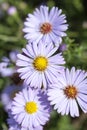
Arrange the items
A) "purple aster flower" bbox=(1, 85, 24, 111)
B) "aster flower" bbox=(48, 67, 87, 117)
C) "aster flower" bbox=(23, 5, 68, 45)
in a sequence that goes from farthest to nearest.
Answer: "purple aster flower" bbox=(1, 85, 24, 111) → "aster flower" bbox=(23, 5, 68, 45) → "aster flower" bbox=(48, 67, 87, 117)

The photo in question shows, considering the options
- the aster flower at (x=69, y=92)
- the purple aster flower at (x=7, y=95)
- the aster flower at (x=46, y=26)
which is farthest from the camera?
the purple aster flower at (x=7, y=95)

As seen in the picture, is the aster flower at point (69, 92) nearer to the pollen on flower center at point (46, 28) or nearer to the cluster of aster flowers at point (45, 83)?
the cluster of aster flowers at point (45, 83)

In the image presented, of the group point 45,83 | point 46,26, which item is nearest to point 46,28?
point 46,26

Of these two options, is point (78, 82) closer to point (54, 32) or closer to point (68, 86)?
point (68, 86)

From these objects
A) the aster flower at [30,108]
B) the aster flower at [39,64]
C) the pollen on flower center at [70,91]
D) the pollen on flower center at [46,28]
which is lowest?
the aster flower at [30,108]

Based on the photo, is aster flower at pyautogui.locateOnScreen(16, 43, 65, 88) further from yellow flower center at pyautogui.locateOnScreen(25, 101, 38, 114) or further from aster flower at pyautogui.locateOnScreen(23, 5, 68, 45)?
yellow flower center at pyautogui.locateOnScreen(25, 101, 38, 114)

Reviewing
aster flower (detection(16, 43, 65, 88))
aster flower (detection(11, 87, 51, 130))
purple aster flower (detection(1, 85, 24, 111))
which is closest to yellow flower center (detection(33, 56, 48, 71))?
aster flower (detection(16, 43, 65, 88))

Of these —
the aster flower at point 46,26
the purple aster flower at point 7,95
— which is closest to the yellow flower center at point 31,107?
the aster flower at point 46,26

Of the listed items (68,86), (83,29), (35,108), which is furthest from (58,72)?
(83,29)
